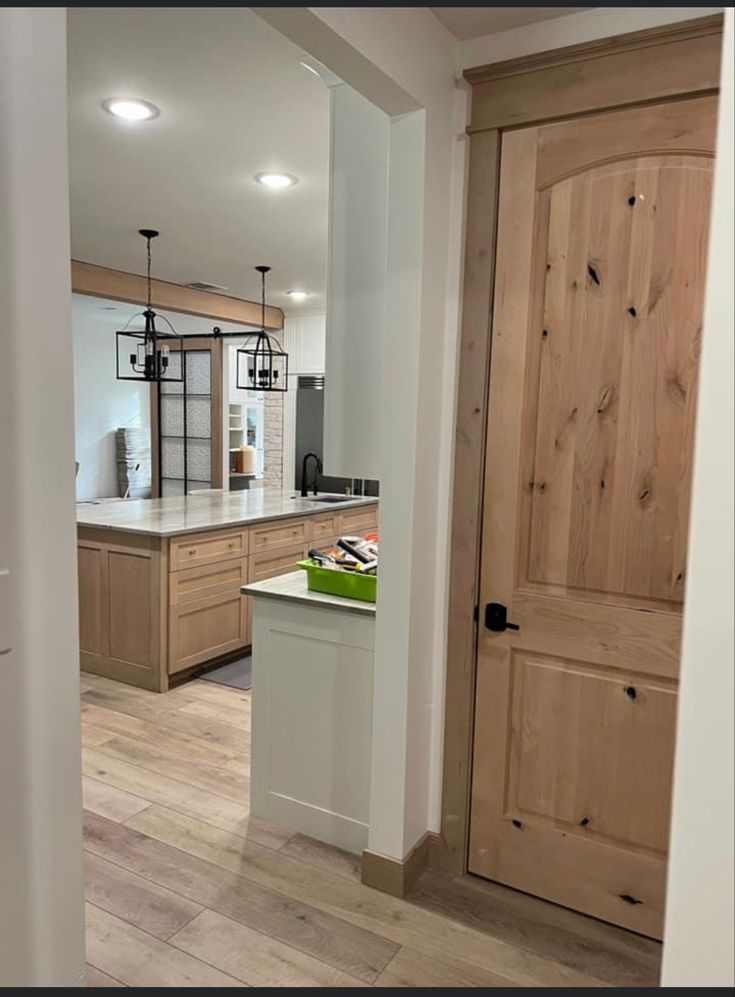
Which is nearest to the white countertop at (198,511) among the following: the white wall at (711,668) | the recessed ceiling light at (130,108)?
the recessed ceiling light at (130,108)

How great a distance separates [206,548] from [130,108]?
230 cm

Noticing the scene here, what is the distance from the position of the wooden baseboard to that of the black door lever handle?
0.74m

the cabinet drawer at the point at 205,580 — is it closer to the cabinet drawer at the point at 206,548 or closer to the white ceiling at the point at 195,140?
the cabinet drawer at the point at 206,548

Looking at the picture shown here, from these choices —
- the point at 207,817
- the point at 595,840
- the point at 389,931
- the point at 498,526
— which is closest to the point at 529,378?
the point at 498,526

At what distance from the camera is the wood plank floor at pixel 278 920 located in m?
1.91

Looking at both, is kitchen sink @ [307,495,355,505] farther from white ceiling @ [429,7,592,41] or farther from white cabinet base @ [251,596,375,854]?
white ceiling @ [429,7,592,41]

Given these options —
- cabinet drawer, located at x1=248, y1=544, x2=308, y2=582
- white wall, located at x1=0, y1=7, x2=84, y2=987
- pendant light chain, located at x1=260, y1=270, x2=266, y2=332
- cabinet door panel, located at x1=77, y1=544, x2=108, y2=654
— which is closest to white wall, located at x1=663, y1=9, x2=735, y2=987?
white wall, located at x1=0, y1=7, x2=84, y2=987

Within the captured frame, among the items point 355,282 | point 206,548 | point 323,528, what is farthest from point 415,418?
point 323,528

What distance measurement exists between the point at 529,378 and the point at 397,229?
0.58 m

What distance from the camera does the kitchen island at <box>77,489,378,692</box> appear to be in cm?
386

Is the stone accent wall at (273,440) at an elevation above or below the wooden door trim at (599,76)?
below

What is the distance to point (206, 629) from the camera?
13.6ft

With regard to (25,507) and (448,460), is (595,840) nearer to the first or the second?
(448,460)

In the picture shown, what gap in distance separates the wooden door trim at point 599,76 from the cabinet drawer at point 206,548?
103 inches
